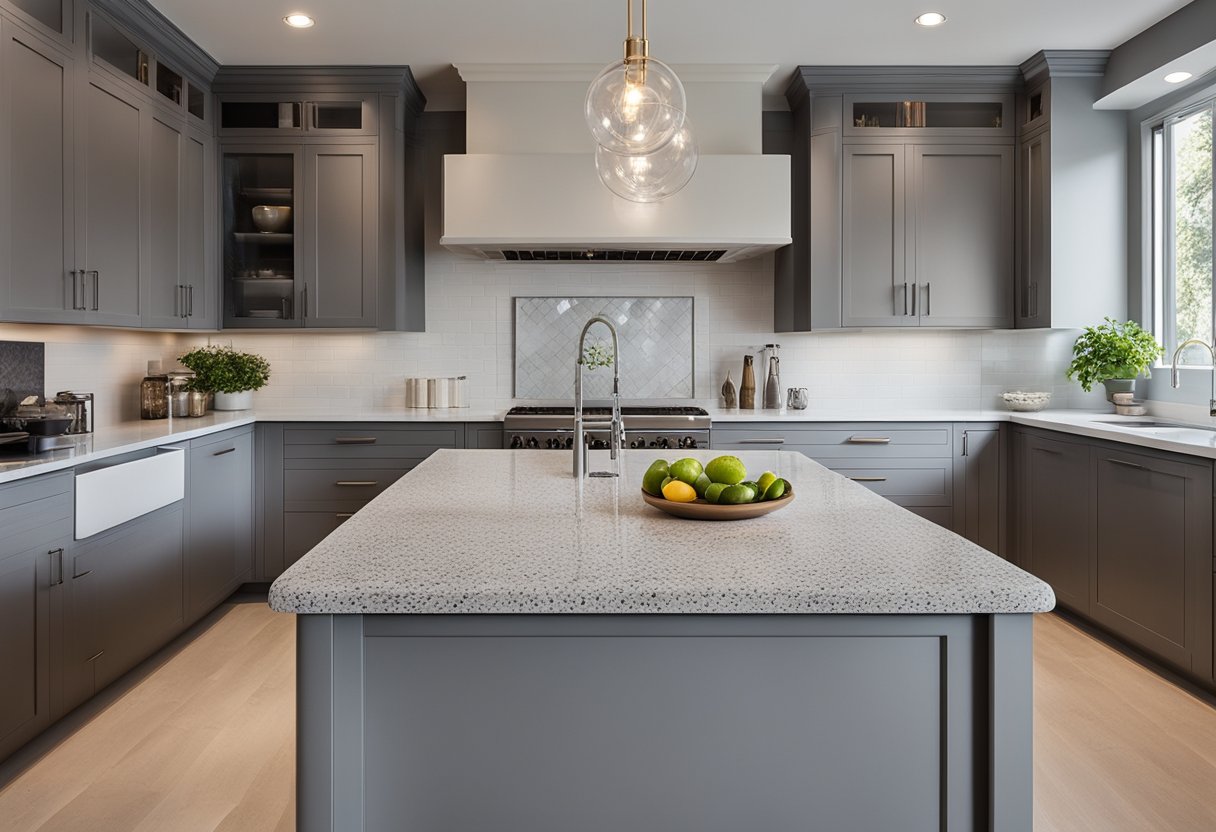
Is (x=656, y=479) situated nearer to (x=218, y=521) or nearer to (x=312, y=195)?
(x=218, y=521)

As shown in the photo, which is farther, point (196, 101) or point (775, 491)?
point (196, 101)

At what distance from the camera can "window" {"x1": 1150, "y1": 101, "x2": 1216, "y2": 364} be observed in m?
3.83

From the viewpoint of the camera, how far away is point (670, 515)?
1859mm

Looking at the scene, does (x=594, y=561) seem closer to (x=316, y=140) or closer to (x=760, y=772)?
(x=760, y=772)

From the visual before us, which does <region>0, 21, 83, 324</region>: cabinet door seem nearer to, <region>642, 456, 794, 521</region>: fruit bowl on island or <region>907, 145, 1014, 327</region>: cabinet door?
<region>642, 456, 794, 521</region>: fruit bowl on island

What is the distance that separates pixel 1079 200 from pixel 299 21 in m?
3.77

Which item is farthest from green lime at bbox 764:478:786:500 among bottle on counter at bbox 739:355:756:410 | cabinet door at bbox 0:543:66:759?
bottle on counter at bbox 739:355:756:410

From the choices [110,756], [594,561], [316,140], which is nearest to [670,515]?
[594,561]

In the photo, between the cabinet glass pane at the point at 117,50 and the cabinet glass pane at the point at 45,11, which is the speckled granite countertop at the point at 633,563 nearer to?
the cabinet glass pane at the point at 45,11

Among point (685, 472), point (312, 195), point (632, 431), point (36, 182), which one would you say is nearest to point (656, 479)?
point (685, 472)

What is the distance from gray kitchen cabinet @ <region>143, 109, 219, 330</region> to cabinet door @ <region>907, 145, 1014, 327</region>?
3563 mm

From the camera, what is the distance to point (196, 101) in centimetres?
416

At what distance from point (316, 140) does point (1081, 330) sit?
13.5 feet

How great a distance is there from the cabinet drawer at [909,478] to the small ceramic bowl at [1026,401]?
1.86 feet
